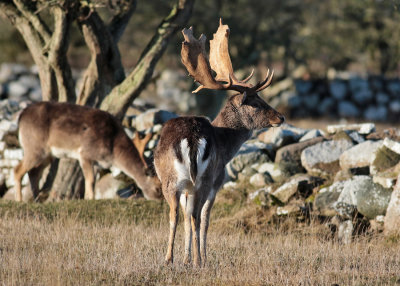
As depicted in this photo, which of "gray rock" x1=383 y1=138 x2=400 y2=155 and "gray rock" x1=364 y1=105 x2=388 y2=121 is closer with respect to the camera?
"gray rock" x1=383 y1=138 x2=400 y2=155

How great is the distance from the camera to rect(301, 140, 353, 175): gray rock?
12.4 metres

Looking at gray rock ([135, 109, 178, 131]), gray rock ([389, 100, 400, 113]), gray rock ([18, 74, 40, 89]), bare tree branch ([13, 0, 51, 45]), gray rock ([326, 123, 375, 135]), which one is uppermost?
gray rock ([18, 74, 40, 89])

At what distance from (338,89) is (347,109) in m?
1.21

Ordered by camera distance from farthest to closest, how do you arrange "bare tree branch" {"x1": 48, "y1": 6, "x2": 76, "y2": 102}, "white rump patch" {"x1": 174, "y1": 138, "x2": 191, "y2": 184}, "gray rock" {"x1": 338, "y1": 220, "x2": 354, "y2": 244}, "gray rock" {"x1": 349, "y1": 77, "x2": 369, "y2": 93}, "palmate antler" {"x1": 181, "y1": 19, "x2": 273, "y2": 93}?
"gray rock" {"x1": 349, "y1": 77, "x2": 369, "y2": 93}, "bare tree branch" {"x1": 48, "y1": 6, "x2": 76, "y2": 102}, "gray rock" {"x1": 338, "y1": 220, "x2": 354, "y2": 244}, "palmate antler" {"x1": 181, "y1": 19, "x2": 273, "y2": 93}, "white rump patch" {"x1": 174, "y1": 138, "x2": 191, "y2": 184}

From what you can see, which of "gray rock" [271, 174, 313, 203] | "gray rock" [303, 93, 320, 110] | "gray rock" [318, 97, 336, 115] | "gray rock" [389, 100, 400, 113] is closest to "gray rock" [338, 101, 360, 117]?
"gray rock" [318, 97, 336, 115]

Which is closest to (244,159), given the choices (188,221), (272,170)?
(272,170)

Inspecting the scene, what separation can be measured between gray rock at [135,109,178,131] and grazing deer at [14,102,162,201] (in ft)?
4.50

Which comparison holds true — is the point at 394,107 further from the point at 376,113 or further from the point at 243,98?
the point at 243,98

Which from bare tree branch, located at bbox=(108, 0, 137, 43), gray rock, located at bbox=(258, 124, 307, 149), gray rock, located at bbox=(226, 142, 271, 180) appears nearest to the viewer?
gray rock, located at bbox=(226, 142, 271, 180)

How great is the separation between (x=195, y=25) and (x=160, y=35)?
14641mm

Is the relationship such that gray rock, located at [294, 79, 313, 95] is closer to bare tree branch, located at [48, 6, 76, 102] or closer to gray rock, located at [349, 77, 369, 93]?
gray rock, located at [349, 77, 369, 93]

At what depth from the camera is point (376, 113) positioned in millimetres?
28156

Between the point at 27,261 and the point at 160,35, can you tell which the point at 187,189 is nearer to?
the point at 27,261

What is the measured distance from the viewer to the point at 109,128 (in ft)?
41.8
